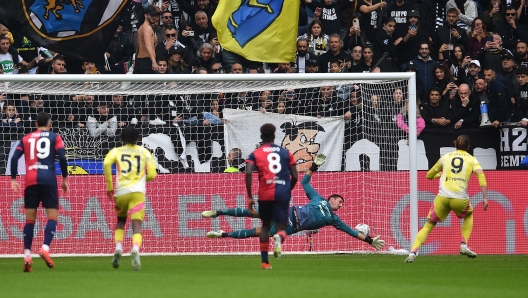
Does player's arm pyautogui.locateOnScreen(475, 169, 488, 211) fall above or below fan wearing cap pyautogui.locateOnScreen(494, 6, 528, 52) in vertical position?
below

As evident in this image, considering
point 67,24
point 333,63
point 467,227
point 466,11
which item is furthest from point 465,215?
point 466,11

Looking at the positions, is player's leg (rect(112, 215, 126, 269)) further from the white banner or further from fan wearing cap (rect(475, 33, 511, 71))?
fan wearing cap (rect(475, 33, 511, 71))

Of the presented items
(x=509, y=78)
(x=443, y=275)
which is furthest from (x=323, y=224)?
(x=509, y=78)

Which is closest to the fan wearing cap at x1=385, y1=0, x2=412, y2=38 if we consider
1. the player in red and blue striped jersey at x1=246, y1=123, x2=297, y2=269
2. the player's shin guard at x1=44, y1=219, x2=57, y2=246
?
the player in red and blue striped jersey at x1=246, y1=123, x2=297, y2=269

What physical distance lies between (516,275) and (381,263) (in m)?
2.48

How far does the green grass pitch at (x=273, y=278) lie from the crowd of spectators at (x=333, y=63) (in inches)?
123

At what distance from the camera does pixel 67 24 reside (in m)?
18.4

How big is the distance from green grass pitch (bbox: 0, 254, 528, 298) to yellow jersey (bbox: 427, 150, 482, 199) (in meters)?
1.13

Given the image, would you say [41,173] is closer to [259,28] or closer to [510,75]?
[259,28]

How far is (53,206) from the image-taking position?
1338 cm

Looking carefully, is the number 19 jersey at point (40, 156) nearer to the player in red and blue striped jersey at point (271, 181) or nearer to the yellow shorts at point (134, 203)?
the yellow shorts at point (134, 203)

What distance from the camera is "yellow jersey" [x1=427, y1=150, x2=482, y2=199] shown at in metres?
15.5

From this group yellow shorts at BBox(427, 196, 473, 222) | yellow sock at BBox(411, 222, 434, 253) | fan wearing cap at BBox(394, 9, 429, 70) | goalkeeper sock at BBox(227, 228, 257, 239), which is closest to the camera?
yellow sock at BBox(411, 222, 434, 253)

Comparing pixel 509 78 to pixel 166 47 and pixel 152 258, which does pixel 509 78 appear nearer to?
pixel 166 47
